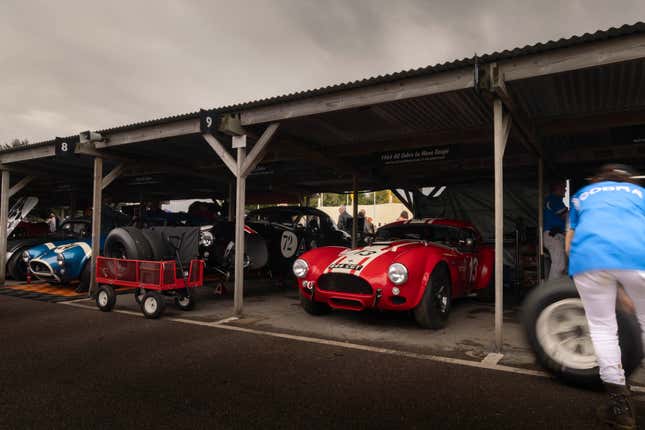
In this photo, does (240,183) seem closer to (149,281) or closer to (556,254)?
(149,281)

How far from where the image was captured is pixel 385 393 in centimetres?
318

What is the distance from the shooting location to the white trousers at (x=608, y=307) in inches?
103

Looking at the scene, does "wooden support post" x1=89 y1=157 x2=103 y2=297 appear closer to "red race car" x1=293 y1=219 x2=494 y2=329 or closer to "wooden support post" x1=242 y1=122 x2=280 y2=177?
"wooden support post" x1=242 y1=122 x2=280 y2=177

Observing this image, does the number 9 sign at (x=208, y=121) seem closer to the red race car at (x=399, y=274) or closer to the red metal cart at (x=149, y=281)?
the red metal cart at (x=149, y=281)

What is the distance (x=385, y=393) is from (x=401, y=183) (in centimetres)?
942

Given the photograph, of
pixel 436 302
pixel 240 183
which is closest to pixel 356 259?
pixel 436 302

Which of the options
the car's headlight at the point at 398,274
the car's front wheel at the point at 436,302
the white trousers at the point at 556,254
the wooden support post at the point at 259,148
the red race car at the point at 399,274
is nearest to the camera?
the car's headlight at the point at 398,274

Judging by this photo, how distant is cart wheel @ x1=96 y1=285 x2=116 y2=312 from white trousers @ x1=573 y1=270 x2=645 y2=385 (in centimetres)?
620

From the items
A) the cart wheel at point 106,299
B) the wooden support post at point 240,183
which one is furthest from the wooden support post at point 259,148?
the cart wheel at point 106,299

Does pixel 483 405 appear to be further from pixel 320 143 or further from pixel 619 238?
pixel 320 143

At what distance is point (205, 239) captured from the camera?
7188mm

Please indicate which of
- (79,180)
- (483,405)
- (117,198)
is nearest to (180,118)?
(483,405)

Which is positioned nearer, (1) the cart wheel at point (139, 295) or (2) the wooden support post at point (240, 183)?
(1) the cart wheel at point (139, 295)

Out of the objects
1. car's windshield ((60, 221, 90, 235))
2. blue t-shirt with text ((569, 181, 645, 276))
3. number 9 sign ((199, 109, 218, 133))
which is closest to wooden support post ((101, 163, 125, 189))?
car's windshield ((60, 221, 90, 235))
